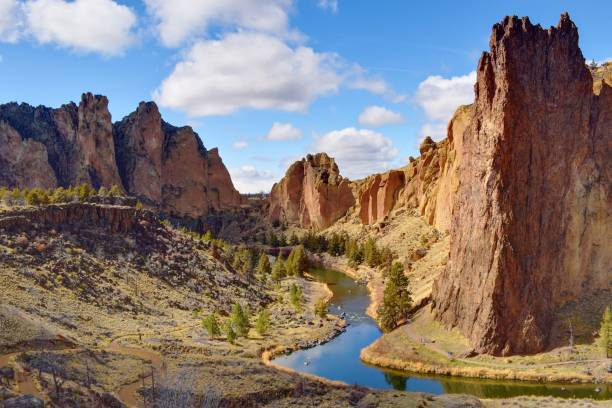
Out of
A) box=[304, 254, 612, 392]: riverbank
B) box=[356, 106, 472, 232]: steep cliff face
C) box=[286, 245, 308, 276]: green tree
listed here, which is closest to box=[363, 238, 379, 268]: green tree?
box=[356, 106, 472, 232]: steep cliff face

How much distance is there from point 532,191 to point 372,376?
94.2 ft

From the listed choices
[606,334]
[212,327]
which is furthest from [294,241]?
[606,334]

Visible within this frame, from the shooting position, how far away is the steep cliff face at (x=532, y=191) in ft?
222

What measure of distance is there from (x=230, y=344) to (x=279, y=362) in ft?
21.7

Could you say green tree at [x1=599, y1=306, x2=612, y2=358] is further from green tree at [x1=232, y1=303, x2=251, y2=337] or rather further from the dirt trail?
the dirt trail

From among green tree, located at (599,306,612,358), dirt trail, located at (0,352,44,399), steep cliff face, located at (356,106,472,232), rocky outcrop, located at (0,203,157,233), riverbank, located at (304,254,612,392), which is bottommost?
riverbank, located at (304,254,612,392)

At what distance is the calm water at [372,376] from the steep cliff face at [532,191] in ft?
24.4

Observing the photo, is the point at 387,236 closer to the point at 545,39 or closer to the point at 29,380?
the point at 545,39

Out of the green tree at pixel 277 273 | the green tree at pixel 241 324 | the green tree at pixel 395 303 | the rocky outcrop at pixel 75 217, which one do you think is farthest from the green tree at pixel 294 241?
the green tree at pixel 241 324

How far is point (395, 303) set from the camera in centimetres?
8144

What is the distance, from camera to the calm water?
57719 millimetres

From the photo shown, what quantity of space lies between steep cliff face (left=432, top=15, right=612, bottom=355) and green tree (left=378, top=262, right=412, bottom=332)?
24.6 feet

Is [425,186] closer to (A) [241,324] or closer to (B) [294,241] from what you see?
(B) [294,241]

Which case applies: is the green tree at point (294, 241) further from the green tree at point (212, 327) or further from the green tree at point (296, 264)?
the green tree at point (212, 327)
